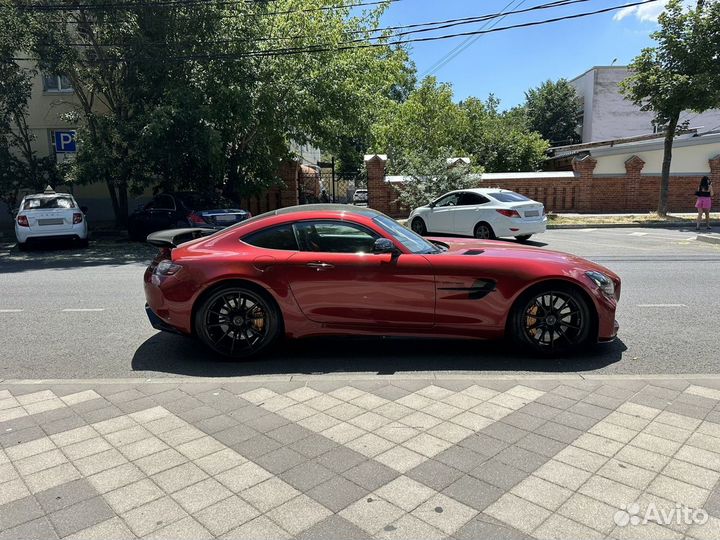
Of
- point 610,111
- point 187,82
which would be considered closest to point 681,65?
point 187,82

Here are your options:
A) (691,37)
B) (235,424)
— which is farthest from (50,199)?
(691,37)

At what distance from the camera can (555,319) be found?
198 inches

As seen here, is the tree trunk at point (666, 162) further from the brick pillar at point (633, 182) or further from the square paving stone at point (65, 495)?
the square paving stone at point (65, 495)

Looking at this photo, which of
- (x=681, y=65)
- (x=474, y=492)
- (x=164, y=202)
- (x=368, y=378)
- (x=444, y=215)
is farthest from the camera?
(x=681, y=65)

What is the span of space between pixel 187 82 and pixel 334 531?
1641cm

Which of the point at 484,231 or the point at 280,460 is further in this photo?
the point at 484,231

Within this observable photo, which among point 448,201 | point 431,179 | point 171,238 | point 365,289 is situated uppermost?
point 431,179

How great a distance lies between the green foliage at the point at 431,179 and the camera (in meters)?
19.5

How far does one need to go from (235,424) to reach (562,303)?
3125 mm

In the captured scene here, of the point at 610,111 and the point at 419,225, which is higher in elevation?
the point at 610,111

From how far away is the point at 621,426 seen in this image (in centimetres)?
356

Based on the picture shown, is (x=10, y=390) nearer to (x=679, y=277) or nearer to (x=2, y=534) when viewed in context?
(x=2, y=534)

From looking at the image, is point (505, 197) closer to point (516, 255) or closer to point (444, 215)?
point (444, 215)

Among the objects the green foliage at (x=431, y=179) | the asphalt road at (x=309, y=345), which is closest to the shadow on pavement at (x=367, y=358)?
the asphalt road at (x=309, y=345)
